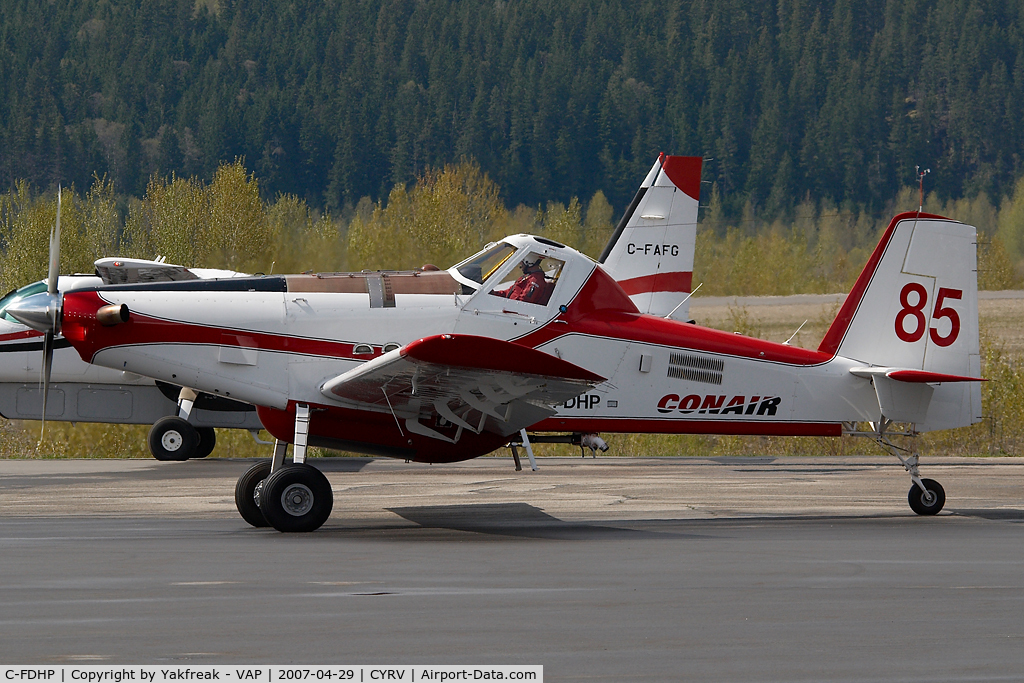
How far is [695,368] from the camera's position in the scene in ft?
36.1

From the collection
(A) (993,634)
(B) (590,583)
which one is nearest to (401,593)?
(B) (590,583)

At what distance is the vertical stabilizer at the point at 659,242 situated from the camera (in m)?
18.0

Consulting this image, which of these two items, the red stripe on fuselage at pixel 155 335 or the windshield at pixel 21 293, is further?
the windshield at pixel 21 293

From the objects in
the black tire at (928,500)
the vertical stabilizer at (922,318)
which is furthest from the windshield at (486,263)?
the black tire at (928,500)

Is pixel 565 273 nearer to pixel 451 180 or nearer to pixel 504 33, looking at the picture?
pixel 451 180

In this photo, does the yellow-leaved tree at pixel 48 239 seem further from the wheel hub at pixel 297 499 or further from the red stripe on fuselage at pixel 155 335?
the wheel hub at pixel 297 499

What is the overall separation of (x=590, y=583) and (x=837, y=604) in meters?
1.61

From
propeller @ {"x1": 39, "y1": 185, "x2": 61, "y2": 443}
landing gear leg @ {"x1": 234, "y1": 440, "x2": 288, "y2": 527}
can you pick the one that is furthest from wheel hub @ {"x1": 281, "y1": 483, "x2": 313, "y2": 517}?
propeller @ {"x1": 39, "y1": 185, "x2": 61, "y2": 443}

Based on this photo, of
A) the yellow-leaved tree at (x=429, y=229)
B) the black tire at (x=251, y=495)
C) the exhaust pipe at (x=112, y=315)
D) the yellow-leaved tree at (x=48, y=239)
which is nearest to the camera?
the exhaust pipe at (x=112, y=315)

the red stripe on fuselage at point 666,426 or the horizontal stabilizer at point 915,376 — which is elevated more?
the horizontal stabilizer at point 915,376

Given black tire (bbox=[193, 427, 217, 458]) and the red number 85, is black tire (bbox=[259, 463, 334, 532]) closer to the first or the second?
the red number 85

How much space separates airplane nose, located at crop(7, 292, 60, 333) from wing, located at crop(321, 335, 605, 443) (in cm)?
231

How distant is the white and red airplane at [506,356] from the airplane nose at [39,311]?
0.02 metres

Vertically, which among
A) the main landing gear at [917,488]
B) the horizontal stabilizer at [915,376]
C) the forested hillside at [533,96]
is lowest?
the main landing gear at [917,488]
